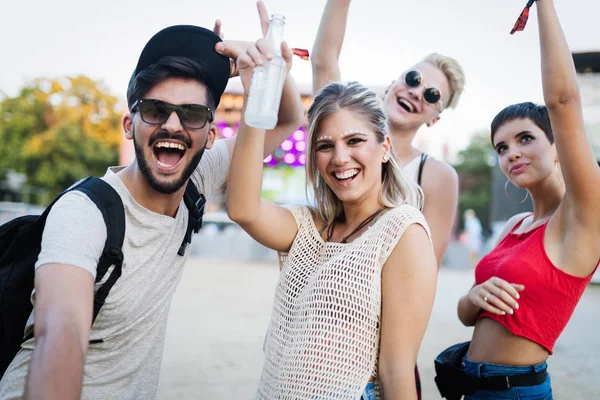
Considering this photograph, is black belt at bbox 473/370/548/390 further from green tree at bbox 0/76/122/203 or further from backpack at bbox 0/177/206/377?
green tree at bbox 0/76/122/203

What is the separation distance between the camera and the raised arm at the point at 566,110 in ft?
6.84

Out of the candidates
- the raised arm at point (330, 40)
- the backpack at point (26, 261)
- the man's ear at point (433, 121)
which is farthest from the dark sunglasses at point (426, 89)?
the backpack at point (26, 261)

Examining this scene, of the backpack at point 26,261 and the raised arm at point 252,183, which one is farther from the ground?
the raised arm at point 252,183

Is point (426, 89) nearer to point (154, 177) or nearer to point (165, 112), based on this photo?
point (165, 112)

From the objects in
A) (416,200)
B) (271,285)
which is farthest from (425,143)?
(416,200)

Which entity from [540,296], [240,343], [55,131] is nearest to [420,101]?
[540,296]

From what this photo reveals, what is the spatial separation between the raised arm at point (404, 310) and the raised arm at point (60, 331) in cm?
101

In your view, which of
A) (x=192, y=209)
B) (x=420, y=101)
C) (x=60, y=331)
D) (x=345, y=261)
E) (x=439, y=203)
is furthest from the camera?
(x=420, y=101)

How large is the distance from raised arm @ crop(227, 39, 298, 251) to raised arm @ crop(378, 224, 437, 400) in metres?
0.53

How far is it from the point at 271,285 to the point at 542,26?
11881 millimetres

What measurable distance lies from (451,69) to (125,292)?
2396 mm

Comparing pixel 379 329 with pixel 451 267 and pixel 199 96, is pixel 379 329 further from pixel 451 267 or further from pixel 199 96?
pixel 451 267

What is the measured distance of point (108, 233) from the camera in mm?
1835

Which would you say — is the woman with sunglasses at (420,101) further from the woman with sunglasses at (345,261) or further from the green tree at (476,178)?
the green tree at (476,178)
